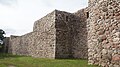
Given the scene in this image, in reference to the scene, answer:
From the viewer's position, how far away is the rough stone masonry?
9117 mm

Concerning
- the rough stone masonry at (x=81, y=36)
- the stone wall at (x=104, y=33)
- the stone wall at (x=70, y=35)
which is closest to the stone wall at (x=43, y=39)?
the rough stone masonry at (x=81, y=36)

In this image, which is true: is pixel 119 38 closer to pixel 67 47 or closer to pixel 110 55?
pixel 110 55

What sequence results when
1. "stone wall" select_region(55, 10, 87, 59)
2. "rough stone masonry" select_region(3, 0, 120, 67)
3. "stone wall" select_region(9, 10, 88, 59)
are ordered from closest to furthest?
"rough stone masonry" select_region(3, 0, 120, 67) < "stone wall" select_region(9, 10, 88, 59) < "stone wall" select_region(55, 10, 87, 59)

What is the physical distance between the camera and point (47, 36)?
18609 millimetres

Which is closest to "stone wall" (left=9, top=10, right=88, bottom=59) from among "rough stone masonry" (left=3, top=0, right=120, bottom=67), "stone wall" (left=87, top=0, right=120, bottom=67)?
"rough stone masonry" (left=3, top=0, right=120, bottom=67)

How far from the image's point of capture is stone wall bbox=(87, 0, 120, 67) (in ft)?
29.2

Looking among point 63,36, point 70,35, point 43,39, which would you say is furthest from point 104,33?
point 43,39

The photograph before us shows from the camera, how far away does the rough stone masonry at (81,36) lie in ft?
29.9

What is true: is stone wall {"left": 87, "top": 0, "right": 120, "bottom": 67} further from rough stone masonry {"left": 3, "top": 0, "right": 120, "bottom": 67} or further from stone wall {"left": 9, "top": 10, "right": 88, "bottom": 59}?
stone wall {"left": 9, "top": 10, "right": 88, "bottom": 59}

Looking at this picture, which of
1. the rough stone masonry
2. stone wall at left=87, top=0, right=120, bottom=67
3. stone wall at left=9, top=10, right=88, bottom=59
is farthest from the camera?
stone wall at left=9, top=10, right=88, bottom=59

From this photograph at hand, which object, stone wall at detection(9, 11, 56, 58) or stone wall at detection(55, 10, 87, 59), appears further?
stone wall at detection(9, 11, 56, 58)

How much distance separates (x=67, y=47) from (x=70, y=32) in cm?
135

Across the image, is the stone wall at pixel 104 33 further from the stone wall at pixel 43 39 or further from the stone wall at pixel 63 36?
the stone wall at pixel 43 39

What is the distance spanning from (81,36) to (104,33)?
28.1ft
